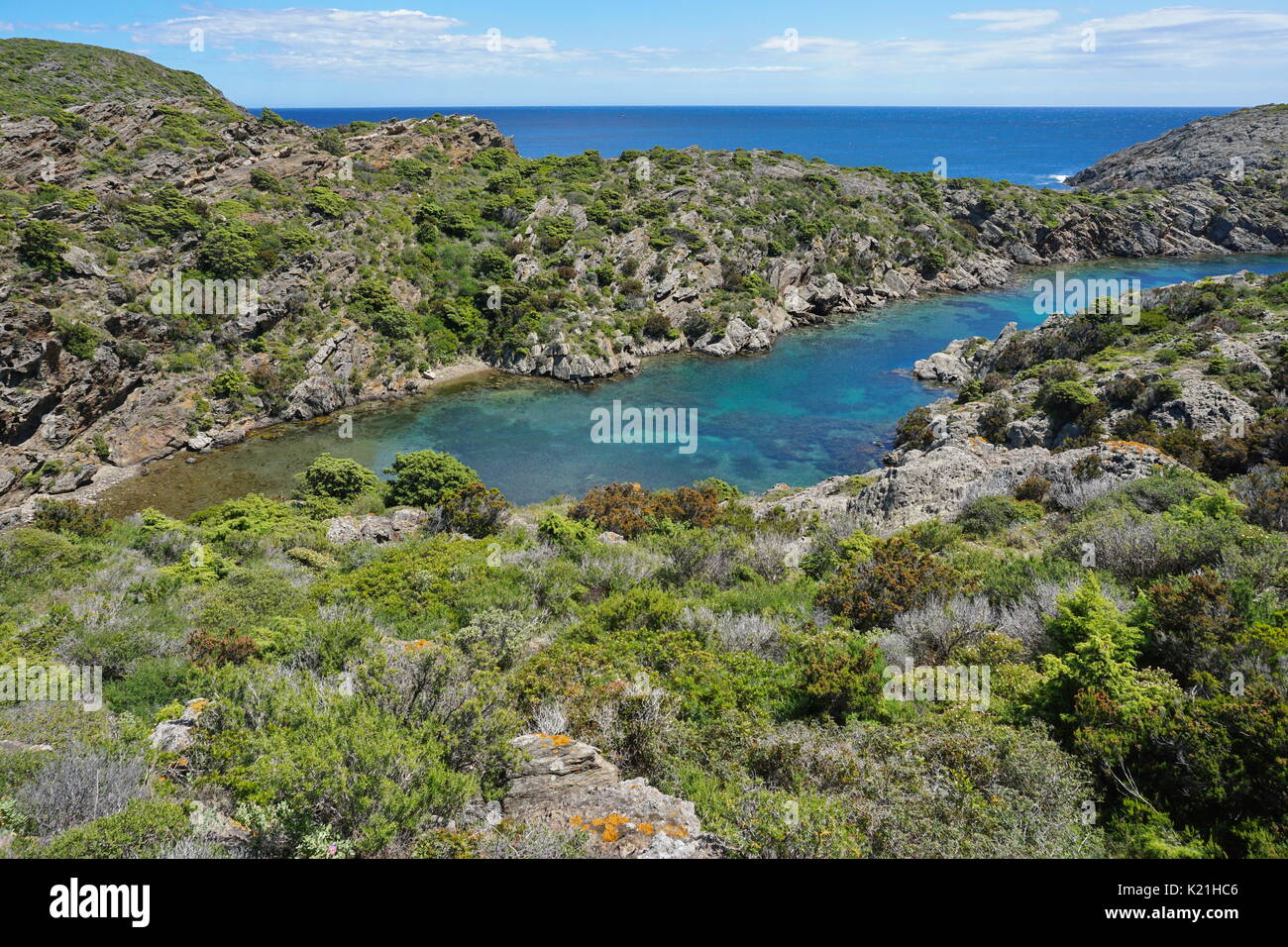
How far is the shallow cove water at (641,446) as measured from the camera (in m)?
29.3

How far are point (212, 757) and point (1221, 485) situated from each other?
814 inches

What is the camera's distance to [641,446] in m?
33.1

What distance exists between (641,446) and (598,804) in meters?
27.4

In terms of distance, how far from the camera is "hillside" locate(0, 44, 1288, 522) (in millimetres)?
30984

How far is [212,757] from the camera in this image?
21.9 ft

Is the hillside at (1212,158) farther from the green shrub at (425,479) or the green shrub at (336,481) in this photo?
the green shrub at (336,481)

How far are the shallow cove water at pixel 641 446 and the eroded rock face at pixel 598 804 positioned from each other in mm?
21371

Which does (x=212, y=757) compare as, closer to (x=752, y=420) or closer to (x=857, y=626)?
(x=857, y=626)

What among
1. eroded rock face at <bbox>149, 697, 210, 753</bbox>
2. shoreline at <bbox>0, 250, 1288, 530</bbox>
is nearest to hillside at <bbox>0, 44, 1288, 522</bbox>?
shoreline at <bbox>0, 250, 1288, 530</bbox>

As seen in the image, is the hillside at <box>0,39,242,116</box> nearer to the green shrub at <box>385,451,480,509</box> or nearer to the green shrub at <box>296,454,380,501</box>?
the green shrub at <box>296,454,380,501</box>

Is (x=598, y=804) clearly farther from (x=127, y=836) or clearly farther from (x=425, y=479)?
(x=425, y=479)

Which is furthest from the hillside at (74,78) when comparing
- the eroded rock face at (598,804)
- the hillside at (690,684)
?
the eroded rock face at (598,804)

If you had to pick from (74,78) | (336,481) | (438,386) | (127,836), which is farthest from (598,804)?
(74,78)

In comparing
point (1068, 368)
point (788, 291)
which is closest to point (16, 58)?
point (788, 291)
